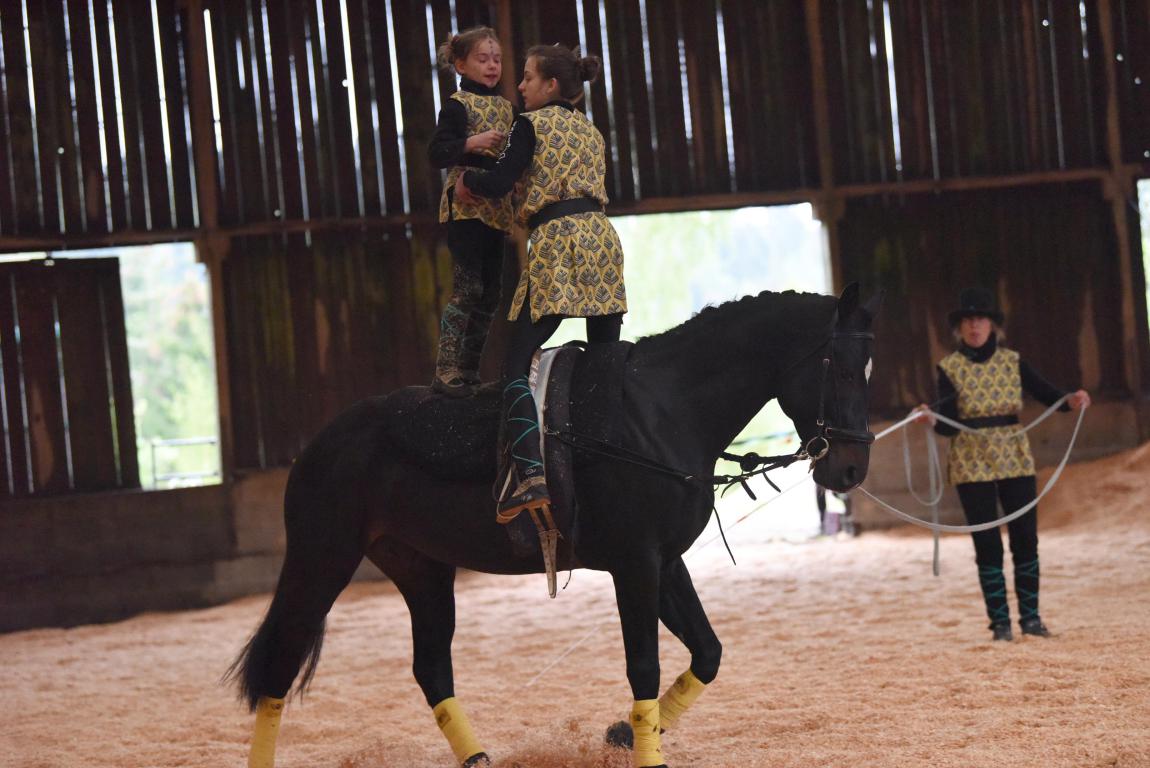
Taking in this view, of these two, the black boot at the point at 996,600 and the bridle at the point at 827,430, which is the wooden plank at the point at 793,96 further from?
the bridle at the point at 827,430

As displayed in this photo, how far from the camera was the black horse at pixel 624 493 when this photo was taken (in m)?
3.37

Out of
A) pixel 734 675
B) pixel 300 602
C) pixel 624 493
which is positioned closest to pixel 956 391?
pixel 734 675

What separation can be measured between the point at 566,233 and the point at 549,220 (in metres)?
0.08

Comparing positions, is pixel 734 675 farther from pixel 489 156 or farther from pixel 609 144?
pixel 609 144

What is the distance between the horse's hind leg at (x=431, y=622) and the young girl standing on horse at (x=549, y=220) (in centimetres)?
70

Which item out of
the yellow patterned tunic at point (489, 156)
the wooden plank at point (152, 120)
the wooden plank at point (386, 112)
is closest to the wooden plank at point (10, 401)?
the wooden plank at point (152, 120)

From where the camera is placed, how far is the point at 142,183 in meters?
9.12

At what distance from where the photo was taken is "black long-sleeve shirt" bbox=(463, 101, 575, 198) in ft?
10.9

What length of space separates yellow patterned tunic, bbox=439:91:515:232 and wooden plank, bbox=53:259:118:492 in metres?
6.26

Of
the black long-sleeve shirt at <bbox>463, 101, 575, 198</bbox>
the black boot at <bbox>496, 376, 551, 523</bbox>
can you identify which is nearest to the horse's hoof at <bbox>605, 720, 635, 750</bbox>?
the black boot at <bbox>496, 376, 551, 523</bbox>

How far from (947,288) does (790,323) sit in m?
6.83

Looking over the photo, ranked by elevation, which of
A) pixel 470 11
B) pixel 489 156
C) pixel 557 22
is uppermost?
pixel 470 11

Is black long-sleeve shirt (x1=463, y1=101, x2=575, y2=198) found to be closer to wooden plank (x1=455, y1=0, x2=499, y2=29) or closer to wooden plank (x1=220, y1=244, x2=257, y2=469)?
wooden plank (x1=220, y1=244, x2=257, y2=469)

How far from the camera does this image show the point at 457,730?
12.8 feet
